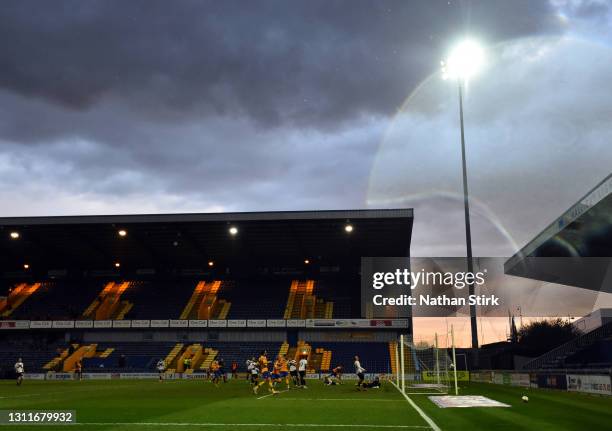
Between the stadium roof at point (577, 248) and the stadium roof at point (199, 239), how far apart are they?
1116 cm

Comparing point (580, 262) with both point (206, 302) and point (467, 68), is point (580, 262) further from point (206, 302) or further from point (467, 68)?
point (206, 302)

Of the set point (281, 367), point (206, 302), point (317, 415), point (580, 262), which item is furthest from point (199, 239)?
point (317, 415)

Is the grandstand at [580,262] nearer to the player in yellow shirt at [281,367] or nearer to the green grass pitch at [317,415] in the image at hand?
the player in yellow shirt at [281,367]

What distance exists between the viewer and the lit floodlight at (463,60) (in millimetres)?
42938

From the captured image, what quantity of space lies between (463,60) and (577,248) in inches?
723

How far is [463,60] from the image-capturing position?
44688 mm

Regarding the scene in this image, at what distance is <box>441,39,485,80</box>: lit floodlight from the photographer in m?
42.9

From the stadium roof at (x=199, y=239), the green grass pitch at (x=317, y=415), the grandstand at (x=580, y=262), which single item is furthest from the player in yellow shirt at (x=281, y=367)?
the grandstand at (x=580, y=262)

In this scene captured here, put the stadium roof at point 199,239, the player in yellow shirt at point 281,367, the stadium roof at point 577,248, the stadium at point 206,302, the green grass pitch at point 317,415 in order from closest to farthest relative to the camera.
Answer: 1. the green grass pitch at point 317,415
2. the player in yellow shirt at point 281,367
3. the stadium roof at point 577,248
4. the stadium at point 206,302
5. the stadium roof at point 199,239

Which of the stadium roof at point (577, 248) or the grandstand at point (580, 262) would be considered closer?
the stadium roof at point (577, 248)

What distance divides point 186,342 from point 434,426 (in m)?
45.2

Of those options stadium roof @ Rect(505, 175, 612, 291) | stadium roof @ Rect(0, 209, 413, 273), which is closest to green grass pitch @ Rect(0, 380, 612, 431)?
stadium roof @ Rect(505, 175, 612, 291)

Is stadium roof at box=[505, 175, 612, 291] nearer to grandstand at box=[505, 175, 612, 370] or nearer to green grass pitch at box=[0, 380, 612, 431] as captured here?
grandstand at box=[505, 175, 612, 370]

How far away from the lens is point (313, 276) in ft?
205
